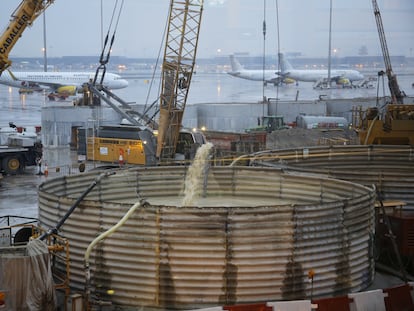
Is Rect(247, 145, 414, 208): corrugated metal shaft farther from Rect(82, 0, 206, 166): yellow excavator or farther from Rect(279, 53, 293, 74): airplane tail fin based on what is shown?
Rect(279, 53, 293, 74): airplane tail fin

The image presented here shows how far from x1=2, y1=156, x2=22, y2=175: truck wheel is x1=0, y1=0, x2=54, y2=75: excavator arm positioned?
241 inches

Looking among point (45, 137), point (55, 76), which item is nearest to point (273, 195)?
point (45, 137)

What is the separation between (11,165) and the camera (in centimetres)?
3684

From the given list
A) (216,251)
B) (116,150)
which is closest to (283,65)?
(116,150)

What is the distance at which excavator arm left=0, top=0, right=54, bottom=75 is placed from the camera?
128 ft

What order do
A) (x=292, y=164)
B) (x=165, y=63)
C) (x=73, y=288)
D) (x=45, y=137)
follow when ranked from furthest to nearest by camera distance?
(x=45, y=137) → (x=165, y=63) → (x=292, y=164) → (x=73, y=288)

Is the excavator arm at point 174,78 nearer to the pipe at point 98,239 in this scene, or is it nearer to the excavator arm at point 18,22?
the excavator arm at point 18,22

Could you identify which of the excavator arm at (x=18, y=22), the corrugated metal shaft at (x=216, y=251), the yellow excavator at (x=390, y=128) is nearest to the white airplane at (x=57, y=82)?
the excavator arm at (x=18, y=22)

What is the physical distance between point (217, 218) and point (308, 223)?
191cm

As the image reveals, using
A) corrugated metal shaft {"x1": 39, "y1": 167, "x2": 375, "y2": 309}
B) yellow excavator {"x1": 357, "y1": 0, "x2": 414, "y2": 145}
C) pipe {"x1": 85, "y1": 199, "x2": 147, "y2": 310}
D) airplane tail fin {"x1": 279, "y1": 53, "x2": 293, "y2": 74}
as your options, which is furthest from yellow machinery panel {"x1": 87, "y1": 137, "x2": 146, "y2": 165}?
airplane tail fin {"x1": 279, "y1": 53, "x2": 293, "y2": 74}

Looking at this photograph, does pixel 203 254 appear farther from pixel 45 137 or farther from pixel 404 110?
pixel 45 137

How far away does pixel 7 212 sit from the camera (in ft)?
89.6

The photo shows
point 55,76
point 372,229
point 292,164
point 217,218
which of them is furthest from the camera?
point 55,76

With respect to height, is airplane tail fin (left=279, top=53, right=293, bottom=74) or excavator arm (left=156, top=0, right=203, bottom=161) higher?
airplane tail fin (left=279, top=53, right=293, bottom=74)
